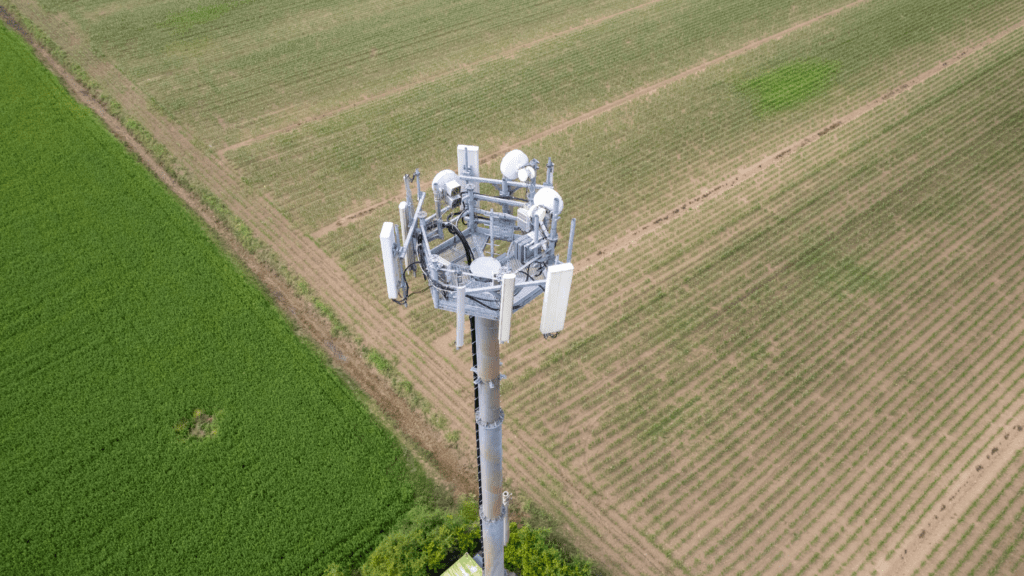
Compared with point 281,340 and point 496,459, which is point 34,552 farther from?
point 496,459

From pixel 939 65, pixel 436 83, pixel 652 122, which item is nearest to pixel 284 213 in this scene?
pixel 436 83

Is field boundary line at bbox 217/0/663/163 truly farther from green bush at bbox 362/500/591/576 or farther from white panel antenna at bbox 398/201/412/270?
white panel antenna at bbox 398/201/412/270

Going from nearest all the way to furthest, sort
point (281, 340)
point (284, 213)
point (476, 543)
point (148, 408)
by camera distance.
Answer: point (476, 543)
point (148, 408)
point (281, 340)
point (284, 213)

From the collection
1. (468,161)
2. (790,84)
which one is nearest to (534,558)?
(468,161)

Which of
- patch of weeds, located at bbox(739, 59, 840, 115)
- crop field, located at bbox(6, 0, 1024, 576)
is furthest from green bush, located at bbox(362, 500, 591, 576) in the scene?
patch of weeds, located at bbox(739, 59, 840, 115)

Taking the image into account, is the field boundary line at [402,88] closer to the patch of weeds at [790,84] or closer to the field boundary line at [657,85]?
the field boundary line at [657,85]

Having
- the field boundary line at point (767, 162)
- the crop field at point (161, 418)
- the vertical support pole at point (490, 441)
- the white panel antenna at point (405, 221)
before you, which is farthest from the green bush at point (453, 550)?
the field boundary line at point (767, 162)

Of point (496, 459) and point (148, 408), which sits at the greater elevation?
point (496, 459)
